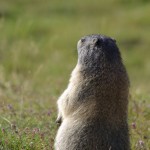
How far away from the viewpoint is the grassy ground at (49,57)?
23.1 ft

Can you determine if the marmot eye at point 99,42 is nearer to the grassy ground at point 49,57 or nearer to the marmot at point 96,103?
the marmot at point 96,103

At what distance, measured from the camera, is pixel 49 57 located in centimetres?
1606

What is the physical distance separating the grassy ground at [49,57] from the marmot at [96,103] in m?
0.58

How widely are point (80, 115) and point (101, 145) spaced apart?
14.1 inches

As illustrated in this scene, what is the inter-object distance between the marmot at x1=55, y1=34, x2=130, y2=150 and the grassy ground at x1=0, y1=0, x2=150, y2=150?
1.92 ft

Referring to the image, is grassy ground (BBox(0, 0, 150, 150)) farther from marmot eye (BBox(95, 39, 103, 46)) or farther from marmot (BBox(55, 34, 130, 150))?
marmot eye (BBox(95, 39, 103, 46))

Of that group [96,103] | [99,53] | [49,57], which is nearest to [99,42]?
[99,53]

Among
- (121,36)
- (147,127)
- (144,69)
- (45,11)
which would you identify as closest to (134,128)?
(147,127)

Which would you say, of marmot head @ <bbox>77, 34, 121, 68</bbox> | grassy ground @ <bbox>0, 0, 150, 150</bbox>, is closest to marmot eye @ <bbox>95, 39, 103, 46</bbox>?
marmot head @ <bbox>77, 34, 121, 68</bbox>

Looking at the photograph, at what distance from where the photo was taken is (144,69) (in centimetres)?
1672

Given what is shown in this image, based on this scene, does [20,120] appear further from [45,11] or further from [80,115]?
[45,11]

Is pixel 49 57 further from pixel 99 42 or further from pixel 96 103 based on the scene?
pixel 96 103

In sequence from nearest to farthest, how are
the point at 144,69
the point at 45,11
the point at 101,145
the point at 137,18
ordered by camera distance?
the point at 101,145, the point at 144,69, the point at 137,18, the point at 45,11

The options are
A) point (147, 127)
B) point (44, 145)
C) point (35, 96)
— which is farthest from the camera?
point (35, 96)
